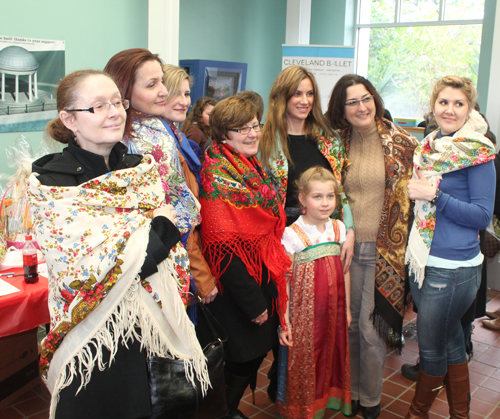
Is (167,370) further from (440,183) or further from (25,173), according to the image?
(25,173)

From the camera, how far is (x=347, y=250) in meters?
2.27

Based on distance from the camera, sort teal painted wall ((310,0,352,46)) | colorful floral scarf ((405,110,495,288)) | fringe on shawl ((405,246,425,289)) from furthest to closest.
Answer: teal painted wall ((310,0,352,46)), fringe on shawl ((405,246,425,289)), colorful floral scarf ((405,110,495,288))

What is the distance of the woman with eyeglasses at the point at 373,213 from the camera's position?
2.26 meters

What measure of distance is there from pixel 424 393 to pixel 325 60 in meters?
3.82

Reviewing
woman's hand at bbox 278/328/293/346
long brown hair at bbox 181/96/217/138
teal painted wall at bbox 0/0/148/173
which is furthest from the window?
woman's hand at bbox 278/328/293/346

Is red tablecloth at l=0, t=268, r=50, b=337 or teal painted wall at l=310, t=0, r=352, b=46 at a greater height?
teal painted wall at l=310, t=0, r=352, b=46

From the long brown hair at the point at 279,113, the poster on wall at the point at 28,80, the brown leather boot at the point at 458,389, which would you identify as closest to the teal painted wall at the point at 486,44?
the long brown hair at the point at 279,113

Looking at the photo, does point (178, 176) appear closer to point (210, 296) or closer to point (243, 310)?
point (210, 296)

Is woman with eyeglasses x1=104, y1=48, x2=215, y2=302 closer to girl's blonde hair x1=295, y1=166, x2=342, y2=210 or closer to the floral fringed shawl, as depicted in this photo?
the floral fringed shawl

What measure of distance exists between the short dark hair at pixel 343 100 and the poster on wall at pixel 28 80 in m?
2.07

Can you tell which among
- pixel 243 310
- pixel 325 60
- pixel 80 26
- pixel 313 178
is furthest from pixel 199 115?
pixel 243 310

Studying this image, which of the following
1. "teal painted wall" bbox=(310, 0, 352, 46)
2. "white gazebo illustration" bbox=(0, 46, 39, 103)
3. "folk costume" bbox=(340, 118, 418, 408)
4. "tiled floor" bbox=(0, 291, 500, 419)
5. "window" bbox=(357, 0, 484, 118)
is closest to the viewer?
"folk costume" bbox=(340, 118, 418, 408)

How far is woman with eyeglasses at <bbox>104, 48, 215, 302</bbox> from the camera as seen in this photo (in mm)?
1684

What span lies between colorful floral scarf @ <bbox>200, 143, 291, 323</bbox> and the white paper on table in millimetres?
903
